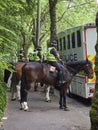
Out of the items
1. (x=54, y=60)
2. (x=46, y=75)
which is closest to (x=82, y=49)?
(x=54, y=60)

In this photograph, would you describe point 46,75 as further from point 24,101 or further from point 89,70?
point 89,70

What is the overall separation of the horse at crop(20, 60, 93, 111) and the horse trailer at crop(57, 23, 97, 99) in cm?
58

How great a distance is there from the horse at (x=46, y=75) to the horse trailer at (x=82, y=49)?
0.58 metres

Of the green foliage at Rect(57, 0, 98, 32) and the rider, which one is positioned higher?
the green foliage at Rect(57, 0, 98, 32)

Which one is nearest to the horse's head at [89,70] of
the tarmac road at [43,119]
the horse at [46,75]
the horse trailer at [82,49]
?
the horse at [46,75]

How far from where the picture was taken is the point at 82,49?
17.1m

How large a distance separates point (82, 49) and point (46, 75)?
90.4 inches

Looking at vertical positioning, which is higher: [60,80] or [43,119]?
[60,80]

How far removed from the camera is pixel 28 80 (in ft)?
49.8

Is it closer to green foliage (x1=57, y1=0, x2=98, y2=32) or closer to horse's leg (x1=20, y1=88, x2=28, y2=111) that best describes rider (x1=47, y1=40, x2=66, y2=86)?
horse's leg (x1=20, y1=88, x2=28, y2=111)

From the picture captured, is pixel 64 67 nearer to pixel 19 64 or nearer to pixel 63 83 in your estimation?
pixel 63 83

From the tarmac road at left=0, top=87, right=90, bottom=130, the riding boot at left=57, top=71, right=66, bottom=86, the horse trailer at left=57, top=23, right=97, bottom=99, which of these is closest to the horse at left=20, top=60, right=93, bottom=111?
the riding boot at left=57, top=71, right=66, bottom=86

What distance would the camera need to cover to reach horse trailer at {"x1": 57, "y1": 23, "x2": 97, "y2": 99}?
1695cm

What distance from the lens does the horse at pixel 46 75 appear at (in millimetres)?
15047
